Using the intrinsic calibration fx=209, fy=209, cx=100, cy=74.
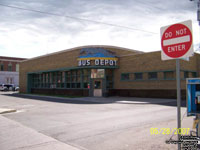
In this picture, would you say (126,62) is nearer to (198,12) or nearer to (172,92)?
(172,92)

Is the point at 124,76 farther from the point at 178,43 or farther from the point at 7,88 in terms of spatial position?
the point at 7,88

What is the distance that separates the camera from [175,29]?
4012 millimetres

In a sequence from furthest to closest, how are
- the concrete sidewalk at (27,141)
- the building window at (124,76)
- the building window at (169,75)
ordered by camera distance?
the building window at (124,76) < the building window at (169,75) < the concrete sidewalk at (27,141)

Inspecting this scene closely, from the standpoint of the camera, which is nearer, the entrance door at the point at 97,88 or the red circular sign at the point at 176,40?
the red circular sign at the point at 176,40

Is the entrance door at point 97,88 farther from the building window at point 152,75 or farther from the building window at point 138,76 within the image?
the building window at point 152,75

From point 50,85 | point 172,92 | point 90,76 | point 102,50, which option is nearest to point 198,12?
point 172,92

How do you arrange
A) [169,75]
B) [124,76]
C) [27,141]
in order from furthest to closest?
[124,76] → [169,75] → [27,141]

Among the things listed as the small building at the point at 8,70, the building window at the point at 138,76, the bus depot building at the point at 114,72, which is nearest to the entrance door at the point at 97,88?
the bus depot building at the point at 114,72

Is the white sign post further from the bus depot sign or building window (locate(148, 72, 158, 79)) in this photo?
the bus depot sign

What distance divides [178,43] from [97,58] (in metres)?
23.0

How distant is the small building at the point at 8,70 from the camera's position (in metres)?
72.4

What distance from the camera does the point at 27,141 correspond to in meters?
6.80

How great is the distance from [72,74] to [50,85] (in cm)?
716

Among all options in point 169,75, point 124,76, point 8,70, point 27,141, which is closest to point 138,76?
point 124,76
